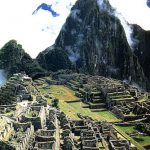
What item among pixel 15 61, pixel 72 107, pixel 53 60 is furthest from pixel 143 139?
pixel 53 60

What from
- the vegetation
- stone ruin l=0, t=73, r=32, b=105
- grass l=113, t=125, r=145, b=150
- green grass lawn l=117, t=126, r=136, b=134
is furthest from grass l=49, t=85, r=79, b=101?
the vegetation

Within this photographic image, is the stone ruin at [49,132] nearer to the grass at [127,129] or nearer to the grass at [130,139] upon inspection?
the grass at [130,139]

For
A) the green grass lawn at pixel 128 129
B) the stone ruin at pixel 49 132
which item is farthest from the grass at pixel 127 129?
the stone ruin at pixel 49 132

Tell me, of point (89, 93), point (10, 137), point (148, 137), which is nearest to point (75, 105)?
point (89, 93)

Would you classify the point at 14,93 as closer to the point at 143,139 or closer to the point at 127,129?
the point at 127,129

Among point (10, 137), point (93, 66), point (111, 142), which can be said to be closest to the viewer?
point (10, 137)

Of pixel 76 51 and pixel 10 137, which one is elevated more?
pixel 76 51

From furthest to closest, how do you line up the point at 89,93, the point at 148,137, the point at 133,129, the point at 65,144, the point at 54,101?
the point at 89,93
the point at 54,101
the point at 133,129
the point at 148,137
the point at 65,144

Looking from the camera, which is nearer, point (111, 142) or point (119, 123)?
point (111, 142)

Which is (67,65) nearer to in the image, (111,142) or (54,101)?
(54,101)
